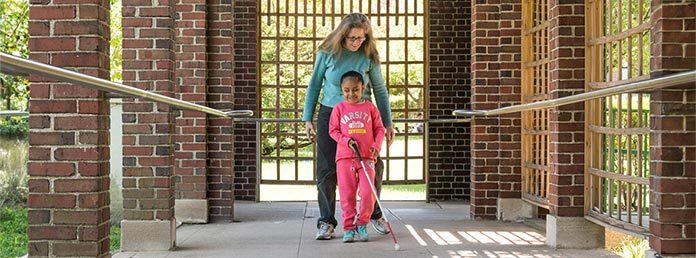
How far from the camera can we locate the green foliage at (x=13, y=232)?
9579 mm

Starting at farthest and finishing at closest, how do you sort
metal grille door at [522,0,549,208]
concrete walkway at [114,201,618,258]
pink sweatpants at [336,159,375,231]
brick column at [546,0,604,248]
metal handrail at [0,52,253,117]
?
metal grille door at [522,0,549,208] < pink sweatpants at [336,159,375,231] < brick column at [546,0,604,248] < concrete walkway at [114,201,618,258] < metal handrail at [0,52,253,117]

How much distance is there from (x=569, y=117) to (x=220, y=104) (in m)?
3.39

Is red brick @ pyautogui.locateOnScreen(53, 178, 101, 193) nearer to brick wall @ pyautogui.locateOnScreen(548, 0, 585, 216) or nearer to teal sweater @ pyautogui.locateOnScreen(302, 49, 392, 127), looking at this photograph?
teal sweater @ pyautogui.locateOnScreen(302, 49, 392, 127)

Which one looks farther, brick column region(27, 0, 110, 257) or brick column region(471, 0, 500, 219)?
brick column region(471, 0, 500, 219)

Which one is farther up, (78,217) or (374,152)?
(374,152)

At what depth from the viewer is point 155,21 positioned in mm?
5992

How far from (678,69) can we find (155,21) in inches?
129

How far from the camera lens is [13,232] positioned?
36.6 feet

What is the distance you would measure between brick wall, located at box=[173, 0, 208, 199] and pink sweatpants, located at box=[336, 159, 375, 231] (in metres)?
2.24

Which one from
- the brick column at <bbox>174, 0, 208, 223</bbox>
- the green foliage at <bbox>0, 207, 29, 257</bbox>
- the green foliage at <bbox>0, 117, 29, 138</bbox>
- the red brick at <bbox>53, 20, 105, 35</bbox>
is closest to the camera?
the red brick at <bbox>53, 20, 105, 35</bbox>

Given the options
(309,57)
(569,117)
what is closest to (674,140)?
(569,117)

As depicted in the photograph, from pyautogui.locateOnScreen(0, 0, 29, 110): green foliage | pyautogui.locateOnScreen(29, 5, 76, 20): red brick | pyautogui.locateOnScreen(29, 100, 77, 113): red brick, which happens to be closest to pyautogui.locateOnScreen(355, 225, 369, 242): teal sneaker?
pyautogui.locateOnScreen(29, 100, 77, 113): red brick

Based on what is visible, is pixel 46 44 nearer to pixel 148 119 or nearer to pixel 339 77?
pixel 148 119

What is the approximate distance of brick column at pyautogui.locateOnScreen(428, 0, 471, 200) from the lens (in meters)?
11.6
